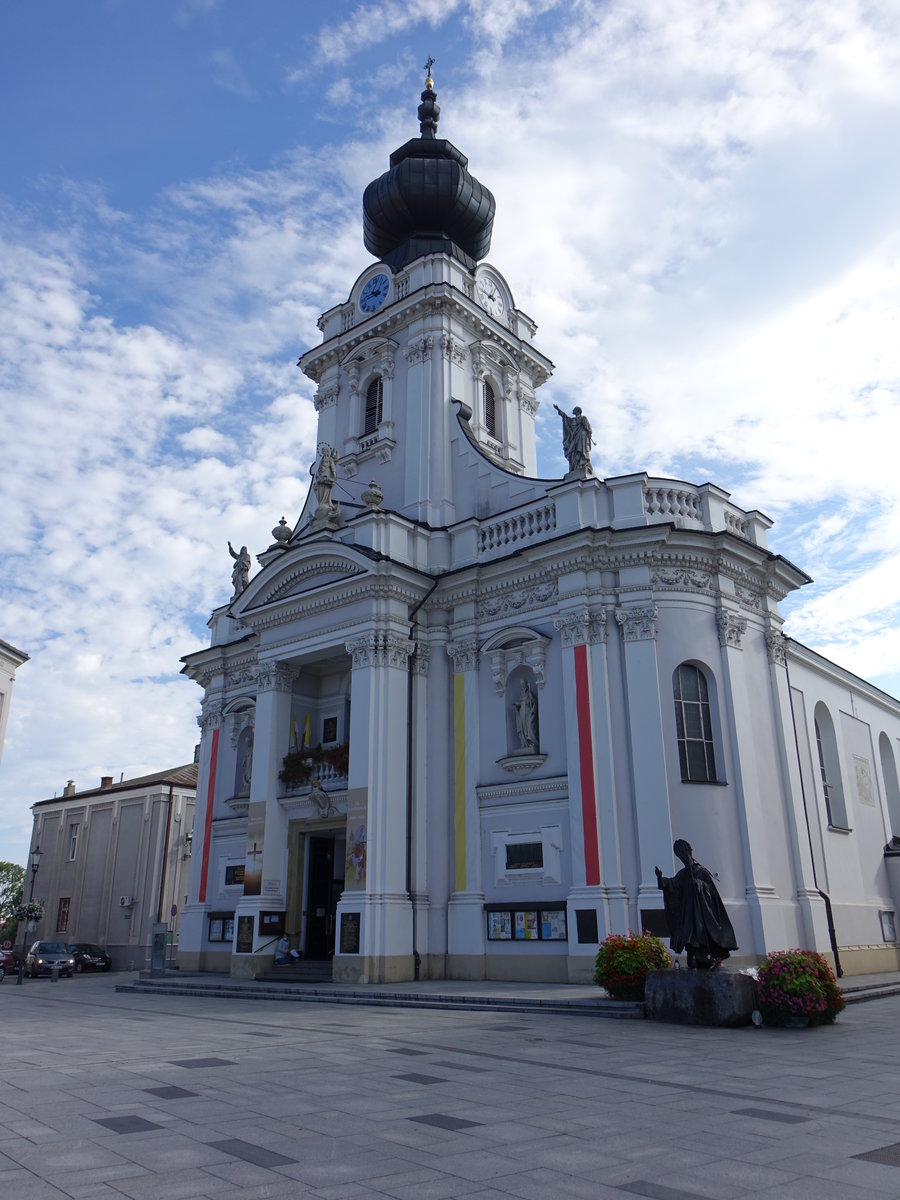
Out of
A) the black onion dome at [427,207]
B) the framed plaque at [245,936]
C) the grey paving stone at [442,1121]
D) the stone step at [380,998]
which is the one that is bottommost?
the grey paving stone at [442,1121]

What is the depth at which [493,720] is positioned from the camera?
892 inches

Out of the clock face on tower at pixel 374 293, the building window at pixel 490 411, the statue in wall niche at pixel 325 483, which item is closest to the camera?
the statue in wall niche at pixel 325 483

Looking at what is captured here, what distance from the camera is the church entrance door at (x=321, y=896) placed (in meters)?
24.5

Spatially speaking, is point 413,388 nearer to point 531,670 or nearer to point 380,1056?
point 531,670

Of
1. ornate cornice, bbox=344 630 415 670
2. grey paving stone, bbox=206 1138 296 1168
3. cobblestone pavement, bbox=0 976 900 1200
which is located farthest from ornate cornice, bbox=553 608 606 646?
grey paving stone, bbox=206 1138 296 1168

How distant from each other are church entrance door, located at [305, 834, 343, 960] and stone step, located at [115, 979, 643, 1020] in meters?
2.86

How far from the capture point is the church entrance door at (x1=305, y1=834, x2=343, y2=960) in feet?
80.2

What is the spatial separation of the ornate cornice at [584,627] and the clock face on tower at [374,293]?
13792mm

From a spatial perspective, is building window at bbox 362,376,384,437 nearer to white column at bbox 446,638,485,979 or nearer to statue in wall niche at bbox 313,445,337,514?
statue in wall niche at bbox 313,445,337,514

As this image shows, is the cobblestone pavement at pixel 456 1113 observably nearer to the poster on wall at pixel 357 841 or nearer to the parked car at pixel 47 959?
the poster on wall at pixel 357 841

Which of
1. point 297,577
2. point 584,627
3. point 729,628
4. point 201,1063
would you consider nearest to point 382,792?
point 584,627

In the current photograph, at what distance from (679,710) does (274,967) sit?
11668 millimetres

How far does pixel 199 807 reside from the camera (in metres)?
29.0

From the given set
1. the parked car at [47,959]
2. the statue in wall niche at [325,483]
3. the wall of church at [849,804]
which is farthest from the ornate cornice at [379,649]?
the parked car at [47,959]
